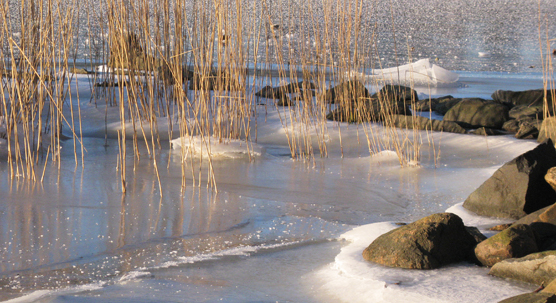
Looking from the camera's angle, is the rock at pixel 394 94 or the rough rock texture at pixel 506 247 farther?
the rock at pixel 394 94

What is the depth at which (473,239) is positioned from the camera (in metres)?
1.60

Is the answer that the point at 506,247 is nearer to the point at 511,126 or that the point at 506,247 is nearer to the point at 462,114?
the point at 511,126

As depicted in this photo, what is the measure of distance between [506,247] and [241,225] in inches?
34.6

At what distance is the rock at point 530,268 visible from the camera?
1.34 m

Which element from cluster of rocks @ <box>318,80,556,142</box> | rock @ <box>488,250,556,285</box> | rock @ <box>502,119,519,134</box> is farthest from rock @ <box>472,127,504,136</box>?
rock @ <box>488,250,556,285</box>

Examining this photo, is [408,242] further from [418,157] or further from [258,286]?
[418,157]

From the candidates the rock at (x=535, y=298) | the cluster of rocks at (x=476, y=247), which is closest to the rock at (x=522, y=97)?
the cluster of rocks at (x=476, y=247)

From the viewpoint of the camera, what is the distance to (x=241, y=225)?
6.35ft

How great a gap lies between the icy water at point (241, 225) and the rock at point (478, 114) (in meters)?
0.57

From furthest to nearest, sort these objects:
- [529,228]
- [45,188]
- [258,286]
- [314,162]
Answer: [314,162] → [45,188] → [529,228] → [258,286]

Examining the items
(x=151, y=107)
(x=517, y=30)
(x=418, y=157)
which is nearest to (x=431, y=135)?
(x=418, y=157)

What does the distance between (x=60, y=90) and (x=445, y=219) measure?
1.75 metres

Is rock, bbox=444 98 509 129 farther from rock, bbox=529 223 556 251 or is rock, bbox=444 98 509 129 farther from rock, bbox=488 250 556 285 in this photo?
rock, bbox=488 250 556 285

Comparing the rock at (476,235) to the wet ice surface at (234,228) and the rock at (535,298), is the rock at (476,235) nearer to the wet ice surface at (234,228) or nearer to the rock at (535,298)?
the wet ice surface at (234,228)
